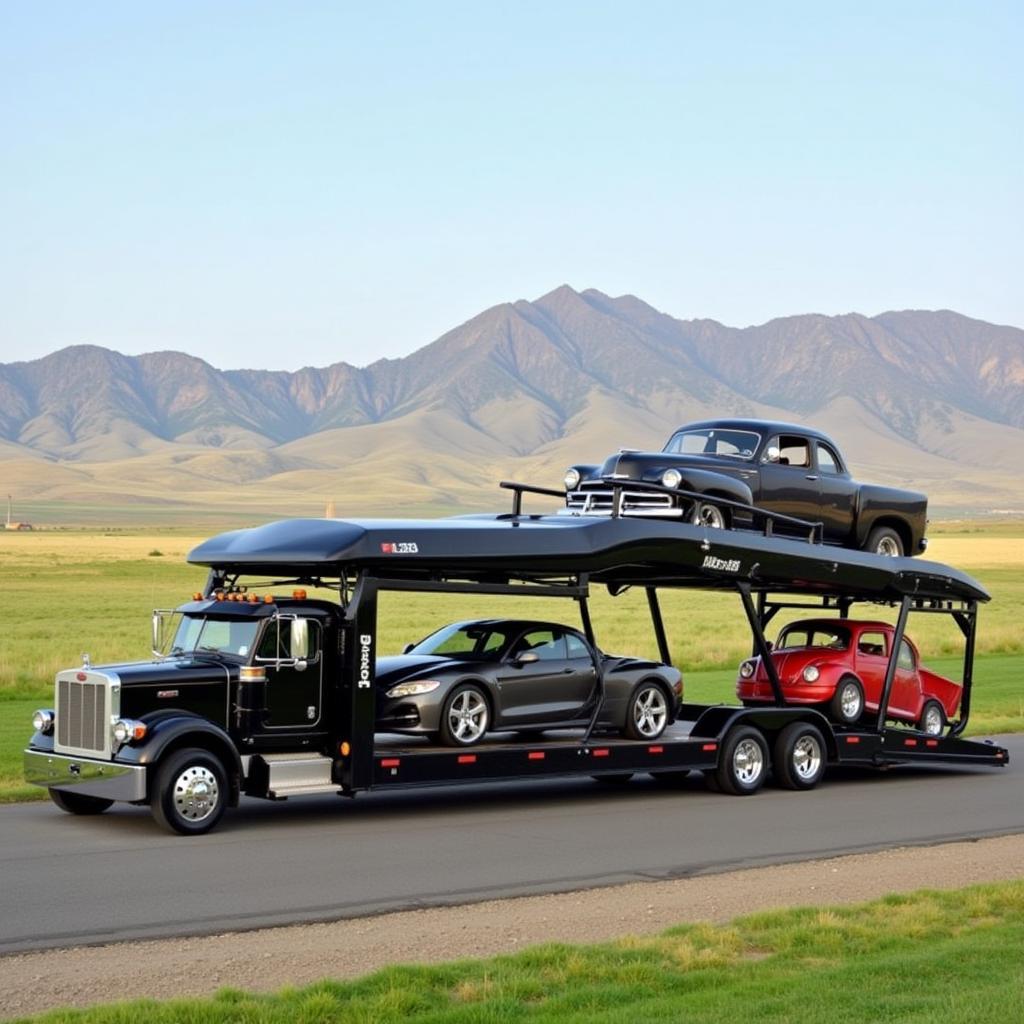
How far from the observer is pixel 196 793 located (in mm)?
14547

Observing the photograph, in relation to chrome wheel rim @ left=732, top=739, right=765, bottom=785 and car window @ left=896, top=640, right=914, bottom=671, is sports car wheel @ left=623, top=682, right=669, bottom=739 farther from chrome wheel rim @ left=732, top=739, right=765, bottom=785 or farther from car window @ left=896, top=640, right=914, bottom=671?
car window @ left=896, top=640, right=914, bottom=671

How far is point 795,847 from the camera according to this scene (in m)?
14.8

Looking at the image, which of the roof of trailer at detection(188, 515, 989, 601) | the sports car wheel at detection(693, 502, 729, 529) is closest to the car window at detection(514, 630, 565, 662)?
the roof of trailer at detection(188, 515, 989, 601)

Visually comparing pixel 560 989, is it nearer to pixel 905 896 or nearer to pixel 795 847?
pixel 905 896

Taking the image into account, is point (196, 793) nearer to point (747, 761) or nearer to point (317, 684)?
point (317, 684)

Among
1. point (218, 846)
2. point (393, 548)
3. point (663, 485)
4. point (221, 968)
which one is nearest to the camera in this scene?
point (221, 968)

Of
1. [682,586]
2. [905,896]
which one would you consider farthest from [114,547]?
[905,896]

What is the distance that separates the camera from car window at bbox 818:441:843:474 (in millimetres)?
18969

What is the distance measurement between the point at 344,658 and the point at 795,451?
241 inches

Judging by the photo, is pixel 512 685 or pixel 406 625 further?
pixel 406 625

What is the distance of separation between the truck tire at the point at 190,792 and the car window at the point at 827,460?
26.1ft

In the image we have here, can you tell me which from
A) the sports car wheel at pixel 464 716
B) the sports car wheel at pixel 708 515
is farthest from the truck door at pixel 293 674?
the sports car wheel at pixel 708 515

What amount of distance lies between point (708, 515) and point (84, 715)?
6.80 meters

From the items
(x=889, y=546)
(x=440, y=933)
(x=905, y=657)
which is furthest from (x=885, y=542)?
(x=440, y=933)
